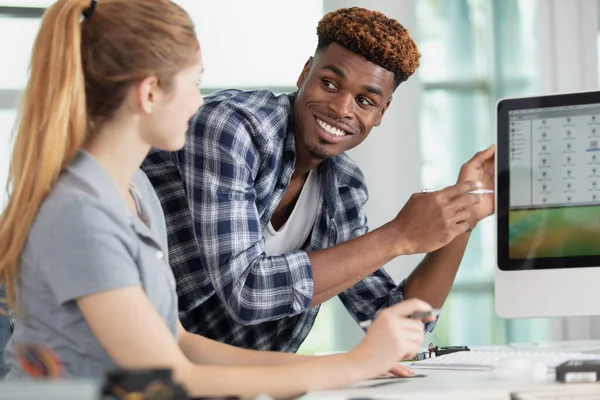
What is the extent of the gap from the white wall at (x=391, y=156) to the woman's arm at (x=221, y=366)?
229 centimetres

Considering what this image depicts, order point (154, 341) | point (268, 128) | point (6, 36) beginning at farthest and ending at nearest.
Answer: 1. point (6, 36)
2. point (268, 128)
3. point (154, 341)

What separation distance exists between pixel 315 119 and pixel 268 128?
0.45 ft

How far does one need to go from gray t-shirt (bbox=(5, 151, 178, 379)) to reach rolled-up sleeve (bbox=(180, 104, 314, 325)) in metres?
0.59

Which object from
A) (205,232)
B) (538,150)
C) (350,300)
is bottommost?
(350,300)

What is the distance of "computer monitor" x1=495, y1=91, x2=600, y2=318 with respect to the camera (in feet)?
5.89

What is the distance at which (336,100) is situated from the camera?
81.5 inches

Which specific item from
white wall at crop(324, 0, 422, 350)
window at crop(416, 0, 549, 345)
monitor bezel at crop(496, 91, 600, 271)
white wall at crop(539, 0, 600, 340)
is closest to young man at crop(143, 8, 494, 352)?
monitor bezel at crop(496, 91, 600, 271)

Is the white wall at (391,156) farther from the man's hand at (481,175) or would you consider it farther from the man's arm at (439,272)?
the man's hand at (481,175)

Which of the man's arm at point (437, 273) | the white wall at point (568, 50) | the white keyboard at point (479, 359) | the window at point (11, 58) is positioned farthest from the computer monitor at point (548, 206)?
the window at point (11, 58)

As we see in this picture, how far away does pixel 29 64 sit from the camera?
1.29 m

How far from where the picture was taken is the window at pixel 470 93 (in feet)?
11.9

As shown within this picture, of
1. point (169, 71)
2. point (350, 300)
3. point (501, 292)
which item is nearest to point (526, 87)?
point (350, 300)

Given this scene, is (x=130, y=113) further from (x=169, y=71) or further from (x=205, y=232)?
(x=205, y=232)

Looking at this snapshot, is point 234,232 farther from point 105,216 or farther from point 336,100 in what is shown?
point 105,216
